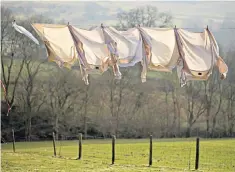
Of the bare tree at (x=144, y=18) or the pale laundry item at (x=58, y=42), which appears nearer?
the pale laundry item at (x=58, y=42)

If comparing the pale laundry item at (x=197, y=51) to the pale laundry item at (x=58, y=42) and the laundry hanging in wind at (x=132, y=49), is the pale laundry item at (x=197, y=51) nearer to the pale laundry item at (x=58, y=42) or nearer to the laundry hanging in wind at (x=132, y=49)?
the laundry hanging in wind at (x=132, y=49)

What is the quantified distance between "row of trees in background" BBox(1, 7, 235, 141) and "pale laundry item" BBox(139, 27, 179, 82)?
40.1m

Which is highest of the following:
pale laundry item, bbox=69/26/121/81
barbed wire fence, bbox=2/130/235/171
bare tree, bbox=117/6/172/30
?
bare tree, bbox=117/6/172/30

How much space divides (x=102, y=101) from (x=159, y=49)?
48.3 meters

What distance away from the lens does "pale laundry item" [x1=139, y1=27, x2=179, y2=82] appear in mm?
14930

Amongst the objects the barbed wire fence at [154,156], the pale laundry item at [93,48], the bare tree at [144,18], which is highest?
the bare tree at [144,18]

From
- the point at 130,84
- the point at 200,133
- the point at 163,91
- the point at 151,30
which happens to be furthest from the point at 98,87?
the point at 151,30

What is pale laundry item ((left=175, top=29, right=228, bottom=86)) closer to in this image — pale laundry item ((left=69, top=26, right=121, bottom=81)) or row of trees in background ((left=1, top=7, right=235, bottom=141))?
pale laundry item ((left=69, top=26, right=121, bottom=81))

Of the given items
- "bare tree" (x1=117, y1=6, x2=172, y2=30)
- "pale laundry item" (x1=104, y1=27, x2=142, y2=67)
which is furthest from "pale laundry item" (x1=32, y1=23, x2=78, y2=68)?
"bare tree" (x1=117, y1=6, x2=172, y2=30)

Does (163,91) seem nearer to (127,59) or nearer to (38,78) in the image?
(38,78)

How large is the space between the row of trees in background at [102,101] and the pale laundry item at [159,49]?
1577 inches

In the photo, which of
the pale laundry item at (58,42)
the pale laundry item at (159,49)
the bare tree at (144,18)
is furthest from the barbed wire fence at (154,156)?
the bare tree at (144,18)

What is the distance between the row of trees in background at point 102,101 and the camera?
5759 centimetres

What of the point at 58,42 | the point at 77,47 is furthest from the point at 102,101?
the point at 58,42
